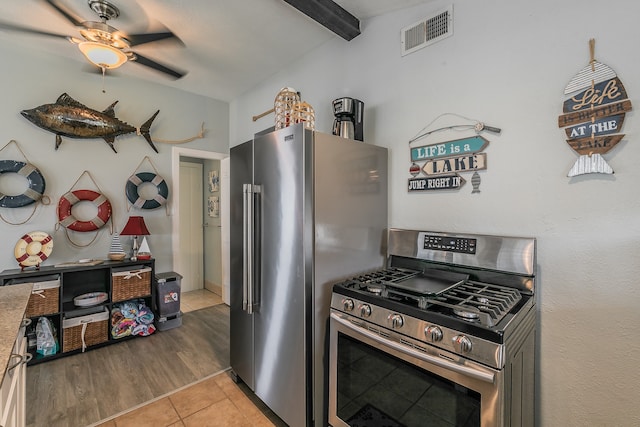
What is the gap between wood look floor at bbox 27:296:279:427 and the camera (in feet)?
6.20

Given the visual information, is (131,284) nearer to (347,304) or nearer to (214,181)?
(214,181)

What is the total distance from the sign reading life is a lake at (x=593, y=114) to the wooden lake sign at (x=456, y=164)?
38 cm

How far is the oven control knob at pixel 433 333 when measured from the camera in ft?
3.61

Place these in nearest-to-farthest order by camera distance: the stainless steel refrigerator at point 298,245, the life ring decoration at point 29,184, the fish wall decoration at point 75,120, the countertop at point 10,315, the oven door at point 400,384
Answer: the countertop at point 10,315 → the oven door at point 400,384 → the stainless steel refrigerator at point 298,245 → the life ring decoration at point 29,184 → the fish wall decoration at point 75,120

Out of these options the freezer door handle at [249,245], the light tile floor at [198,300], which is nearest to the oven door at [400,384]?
the freezer door handle at [249,245]

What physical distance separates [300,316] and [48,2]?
266 cm

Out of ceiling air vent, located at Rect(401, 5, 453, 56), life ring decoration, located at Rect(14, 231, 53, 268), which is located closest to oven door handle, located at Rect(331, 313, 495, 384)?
ceiling air vent, located at Rect(401, 5, 453, 56)

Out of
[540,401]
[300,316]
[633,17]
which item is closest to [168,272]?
[300,316]

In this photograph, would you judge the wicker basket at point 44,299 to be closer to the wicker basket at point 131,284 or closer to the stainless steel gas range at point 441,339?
the wicker basket at point 131,284

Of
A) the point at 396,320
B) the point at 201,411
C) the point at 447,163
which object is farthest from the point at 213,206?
the point at 396,320

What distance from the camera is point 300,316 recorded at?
5.23 ft

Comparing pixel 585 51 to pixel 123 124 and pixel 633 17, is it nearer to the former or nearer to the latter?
pixel 633 17

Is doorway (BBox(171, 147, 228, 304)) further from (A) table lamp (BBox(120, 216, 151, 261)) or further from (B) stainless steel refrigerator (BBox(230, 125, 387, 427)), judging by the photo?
(B) stainless steel refrigerator (BBox(230, 125, 387, 427))

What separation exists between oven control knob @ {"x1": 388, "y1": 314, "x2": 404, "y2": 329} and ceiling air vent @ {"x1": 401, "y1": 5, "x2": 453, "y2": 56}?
1652mm
